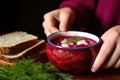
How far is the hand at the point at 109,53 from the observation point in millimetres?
775

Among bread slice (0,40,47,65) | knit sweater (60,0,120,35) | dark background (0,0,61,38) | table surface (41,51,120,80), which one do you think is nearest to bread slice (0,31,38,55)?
bread slice (0,40,47,65)

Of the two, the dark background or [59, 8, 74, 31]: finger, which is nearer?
[59, 8, 74, 31]: finger

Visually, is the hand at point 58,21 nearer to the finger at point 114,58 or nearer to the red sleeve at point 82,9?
the red sleeve at point 82,9

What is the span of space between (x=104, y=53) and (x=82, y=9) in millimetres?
397

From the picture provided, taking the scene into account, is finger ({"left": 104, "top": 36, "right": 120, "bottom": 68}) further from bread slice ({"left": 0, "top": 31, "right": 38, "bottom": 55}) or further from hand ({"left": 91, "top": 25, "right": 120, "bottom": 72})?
bread slice ({"left": 0, "top": 31, "right": 38, "bottom": 55})

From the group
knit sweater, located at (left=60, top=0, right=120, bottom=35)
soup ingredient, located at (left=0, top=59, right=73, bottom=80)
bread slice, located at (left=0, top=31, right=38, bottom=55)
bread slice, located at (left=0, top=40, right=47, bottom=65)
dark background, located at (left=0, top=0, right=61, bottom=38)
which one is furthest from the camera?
dark background, located at (left=0, top=0, right=61, bottom=38)

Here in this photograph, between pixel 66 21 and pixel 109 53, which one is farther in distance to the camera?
pixel 66 21

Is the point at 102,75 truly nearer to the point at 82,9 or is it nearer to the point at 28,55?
the point at 28,55

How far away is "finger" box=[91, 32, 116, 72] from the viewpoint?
0.77 meters

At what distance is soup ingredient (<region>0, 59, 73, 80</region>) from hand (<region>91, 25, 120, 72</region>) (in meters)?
0.08

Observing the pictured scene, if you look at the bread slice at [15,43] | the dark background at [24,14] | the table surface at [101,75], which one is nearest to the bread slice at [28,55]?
the bread slice at [15,43]

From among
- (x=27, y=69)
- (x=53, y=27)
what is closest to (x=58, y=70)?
(x=27, y=69)

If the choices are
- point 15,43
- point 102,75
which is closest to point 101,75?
point 102,75

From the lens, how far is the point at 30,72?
0.76 metres
